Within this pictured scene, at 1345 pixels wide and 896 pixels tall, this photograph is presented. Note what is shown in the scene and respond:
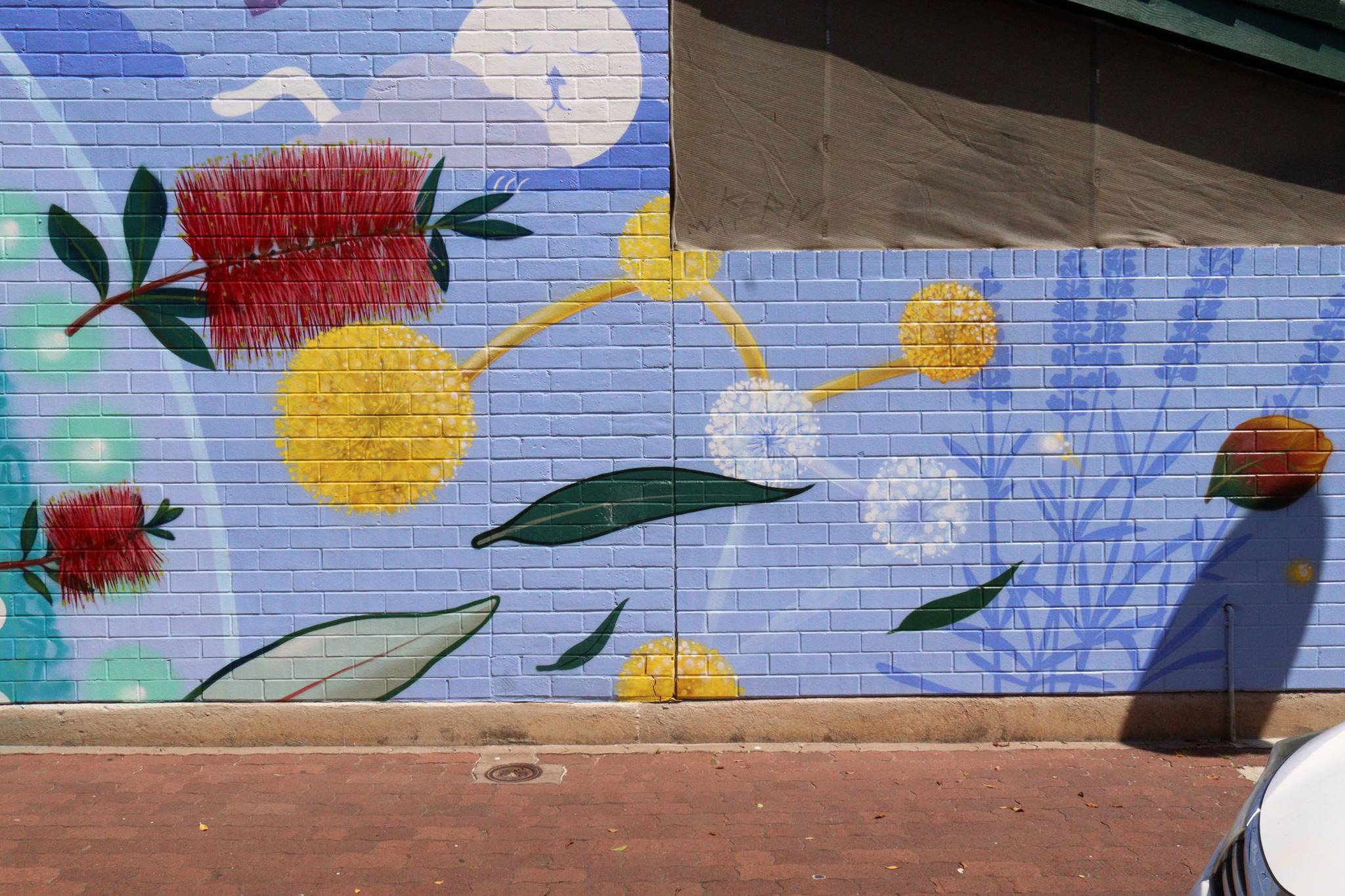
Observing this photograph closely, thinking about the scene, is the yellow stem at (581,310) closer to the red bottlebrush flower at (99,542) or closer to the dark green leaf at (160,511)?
the dark green leaf at (160,511)

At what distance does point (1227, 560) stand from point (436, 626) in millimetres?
4369

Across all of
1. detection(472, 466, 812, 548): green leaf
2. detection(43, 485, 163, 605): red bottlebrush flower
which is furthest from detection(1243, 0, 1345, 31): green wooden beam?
detection(43, 485, 163, 605): red bottlebrush flower

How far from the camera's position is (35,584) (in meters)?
5.95

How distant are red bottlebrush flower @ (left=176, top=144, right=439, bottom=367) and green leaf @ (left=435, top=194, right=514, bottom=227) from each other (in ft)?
0.57

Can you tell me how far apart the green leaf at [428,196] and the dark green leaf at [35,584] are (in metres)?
2.81

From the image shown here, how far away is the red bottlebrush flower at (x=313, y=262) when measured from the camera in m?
5.92

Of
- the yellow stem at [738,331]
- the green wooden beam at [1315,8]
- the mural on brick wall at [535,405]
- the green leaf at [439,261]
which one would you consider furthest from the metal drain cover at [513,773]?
the green wooden beam at [1315,8]

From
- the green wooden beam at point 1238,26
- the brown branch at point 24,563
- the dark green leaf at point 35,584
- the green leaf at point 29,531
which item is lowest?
the dark green leaf at point 35,584

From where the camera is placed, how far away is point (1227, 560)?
19.9ft

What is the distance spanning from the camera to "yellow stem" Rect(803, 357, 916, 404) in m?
5.97

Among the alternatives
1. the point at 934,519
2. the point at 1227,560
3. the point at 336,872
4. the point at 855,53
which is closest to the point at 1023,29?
the point at 855,53

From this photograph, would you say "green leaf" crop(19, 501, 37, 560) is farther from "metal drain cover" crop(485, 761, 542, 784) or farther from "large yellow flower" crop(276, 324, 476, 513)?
"metal drain cover" crop(485, 761, 542, 784)

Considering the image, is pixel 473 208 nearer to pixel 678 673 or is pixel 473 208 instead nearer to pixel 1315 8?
pixel 678 673

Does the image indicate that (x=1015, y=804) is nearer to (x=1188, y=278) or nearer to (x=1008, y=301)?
(x=1008, y=301)
